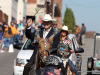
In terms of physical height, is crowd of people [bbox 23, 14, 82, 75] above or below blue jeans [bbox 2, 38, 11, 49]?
above

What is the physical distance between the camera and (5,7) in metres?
41.0

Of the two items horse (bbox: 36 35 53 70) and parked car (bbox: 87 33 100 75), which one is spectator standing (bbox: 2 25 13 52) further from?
horse (bbox: 36 35 53 70)

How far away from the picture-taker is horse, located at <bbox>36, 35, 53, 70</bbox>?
7426 millimetres

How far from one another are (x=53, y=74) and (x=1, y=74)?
6.85 m

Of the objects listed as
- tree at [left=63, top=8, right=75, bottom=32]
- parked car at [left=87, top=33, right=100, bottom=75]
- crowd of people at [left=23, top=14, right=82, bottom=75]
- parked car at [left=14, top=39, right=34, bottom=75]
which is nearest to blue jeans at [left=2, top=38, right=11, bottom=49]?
parked car at [left=87, top=33, right=100, bottom=75]

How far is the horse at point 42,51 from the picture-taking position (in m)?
7.43

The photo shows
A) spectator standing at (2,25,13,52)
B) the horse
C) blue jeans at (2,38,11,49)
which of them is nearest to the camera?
the horse

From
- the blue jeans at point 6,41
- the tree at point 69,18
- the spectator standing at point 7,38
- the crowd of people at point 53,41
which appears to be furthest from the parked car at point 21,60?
the tree at point 69,18

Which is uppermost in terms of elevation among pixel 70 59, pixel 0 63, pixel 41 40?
pixel 41 40

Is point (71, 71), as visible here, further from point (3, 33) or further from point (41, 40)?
point (3, 33)

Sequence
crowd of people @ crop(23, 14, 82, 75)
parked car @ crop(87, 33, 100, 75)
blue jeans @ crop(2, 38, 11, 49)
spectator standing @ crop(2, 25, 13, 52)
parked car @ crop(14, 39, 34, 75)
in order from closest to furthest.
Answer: crowd of people @ crop(23, 14, 82, 75) < parked car @ crop(14, 39, 34, 75) < parked car @ crop(87, 33, 100, 75) < spectator standing @ crop(2, 25, 13, 52) < blue jeans @ crop(2, 38, 11, 49)

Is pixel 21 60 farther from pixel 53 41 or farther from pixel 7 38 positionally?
pixel 7 38

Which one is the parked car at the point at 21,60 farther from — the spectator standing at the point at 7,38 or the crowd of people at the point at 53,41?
the spectator standing at the point at 7,38

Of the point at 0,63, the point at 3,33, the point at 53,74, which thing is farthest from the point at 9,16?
the point at 53,74
